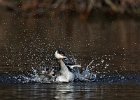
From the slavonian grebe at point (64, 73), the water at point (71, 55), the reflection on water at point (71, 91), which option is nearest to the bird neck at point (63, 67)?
the slavonian grebe at point (64, 73)

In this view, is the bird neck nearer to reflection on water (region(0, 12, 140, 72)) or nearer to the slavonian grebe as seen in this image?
the slavonian grebe

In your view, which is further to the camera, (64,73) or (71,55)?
(71,55)

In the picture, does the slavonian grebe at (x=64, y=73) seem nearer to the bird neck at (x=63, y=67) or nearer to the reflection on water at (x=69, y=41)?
the bird neck at (x=63, y=67)

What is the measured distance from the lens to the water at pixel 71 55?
15336 mm

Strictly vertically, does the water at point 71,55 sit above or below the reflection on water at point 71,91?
above

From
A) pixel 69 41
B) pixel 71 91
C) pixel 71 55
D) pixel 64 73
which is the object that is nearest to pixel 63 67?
pixel 64 73

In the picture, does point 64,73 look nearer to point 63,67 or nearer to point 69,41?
point 63,67

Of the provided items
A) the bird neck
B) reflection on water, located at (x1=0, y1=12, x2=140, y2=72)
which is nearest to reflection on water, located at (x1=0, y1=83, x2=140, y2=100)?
the bird neck

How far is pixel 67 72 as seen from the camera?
16.8 m

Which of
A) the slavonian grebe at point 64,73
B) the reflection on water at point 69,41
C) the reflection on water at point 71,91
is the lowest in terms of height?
the reflection on water at point 71,91

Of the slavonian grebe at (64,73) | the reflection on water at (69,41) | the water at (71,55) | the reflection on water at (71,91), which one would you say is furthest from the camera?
the reflection on water at (69,41)

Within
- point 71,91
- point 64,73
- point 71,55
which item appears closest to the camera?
point 71,91

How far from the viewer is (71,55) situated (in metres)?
21.4

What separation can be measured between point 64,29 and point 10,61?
11244mm
